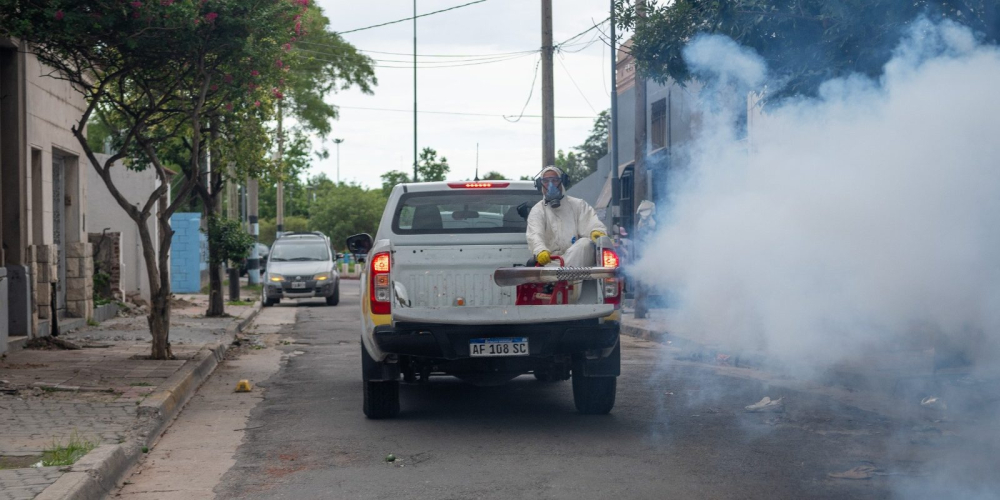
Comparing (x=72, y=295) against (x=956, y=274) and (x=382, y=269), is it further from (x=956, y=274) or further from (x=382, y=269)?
(x=956, y=274)

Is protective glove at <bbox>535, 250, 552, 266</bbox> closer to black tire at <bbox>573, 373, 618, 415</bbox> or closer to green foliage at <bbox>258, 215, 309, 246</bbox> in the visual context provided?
black tire at <bbox>573, 373, 618, 415</bbox>

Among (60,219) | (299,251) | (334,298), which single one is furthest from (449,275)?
(299,251)

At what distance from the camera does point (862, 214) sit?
6242mm

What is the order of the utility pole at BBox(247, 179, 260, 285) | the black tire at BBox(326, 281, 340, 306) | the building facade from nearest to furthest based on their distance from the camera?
the building facade → the black tire at BBox(326, 281, 340, 306) → the utility pole at BBox(247, 179, 260, 285)

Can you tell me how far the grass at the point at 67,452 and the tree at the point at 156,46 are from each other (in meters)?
5.02

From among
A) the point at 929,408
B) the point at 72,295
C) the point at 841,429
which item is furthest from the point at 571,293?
the point at 72,295

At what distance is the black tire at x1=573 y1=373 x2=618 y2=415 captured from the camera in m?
8.34

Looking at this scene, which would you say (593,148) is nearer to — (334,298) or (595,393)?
(334,298)

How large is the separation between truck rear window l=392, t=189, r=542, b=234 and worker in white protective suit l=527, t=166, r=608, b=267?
1.35 ft

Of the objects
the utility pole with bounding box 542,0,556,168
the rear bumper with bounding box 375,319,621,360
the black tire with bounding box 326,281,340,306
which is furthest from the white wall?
the rear bumper with bounding box 375,319,621,360

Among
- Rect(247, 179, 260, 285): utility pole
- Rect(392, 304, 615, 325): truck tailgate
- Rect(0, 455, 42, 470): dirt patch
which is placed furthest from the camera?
Rect(247, 179, 260, 285): utility pole

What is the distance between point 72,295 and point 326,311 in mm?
7779

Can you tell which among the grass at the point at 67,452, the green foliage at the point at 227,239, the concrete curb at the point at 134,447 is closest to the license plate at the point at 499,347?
the concrete curb at the point at 134,447

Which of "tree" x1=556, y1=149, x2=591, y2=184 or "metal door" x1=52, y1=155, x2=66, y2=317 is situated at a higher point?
"tree" x1=556, y1=149, x2=591, y2=184
